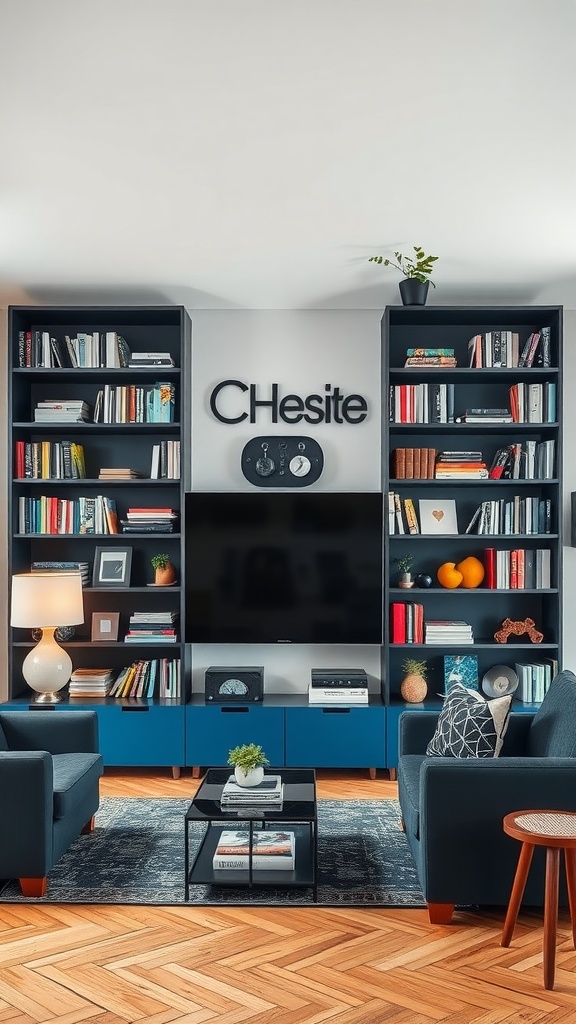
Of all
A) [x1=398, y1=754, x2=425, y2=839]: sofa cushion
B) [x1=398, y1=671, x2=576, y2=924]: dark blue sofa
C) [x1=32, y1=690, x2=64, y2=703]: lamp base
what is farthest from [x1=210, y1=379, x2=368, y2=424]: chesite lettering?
[x1=398, y1=671, x2=576, y2=924]: dark blue sofa

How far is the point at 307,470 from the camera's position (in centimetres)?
558

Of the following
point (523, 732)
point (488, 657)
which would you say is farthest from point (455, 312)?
point (523, 732)

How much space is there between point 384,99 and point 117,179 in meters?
1.23

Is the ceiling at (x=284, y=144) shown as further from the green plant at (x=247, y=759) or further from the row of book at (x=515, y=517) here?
the green plant at (x=247, y=759)

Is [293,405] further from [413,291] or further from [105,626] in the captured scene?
[105,626]

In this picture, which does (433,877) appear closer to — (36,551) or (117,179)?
(117,179)

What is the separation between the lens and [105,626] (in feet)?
17.9

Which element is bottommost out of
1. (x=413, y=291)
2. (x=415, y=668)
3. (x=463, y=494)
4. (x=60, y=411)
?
(x=415, y=668)

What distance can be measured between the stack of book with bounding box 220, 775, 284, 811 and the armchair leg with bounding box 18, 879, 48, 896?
760 millimetres

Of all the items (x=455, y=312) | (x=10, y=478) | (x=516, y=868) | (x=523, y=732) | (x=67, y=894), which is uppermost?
(x=455, y=312)

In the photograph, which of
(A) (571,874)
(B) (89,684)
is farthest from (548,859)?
(B) (89,684)

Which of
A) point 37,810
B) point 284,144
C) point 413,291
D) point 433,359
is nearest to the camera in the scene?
point 284,144

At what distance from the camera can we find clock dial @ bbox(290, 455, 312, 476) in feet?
18.3

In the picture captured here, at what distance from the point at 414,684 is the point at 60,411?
8.66 feet
